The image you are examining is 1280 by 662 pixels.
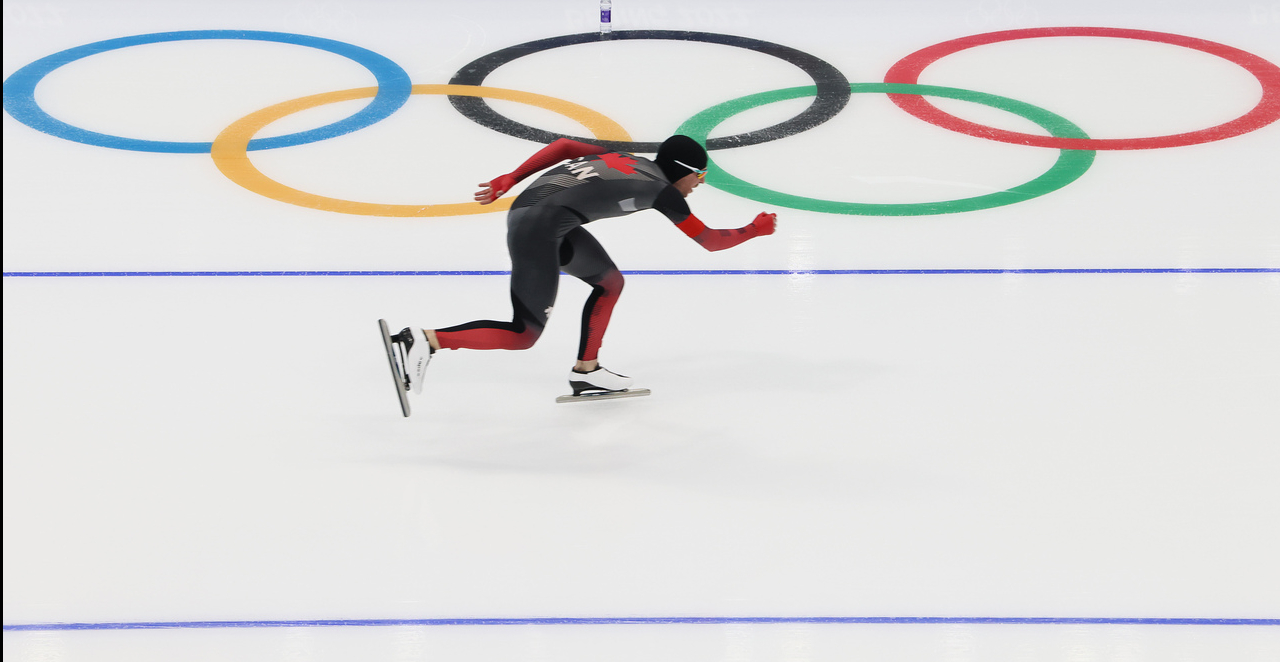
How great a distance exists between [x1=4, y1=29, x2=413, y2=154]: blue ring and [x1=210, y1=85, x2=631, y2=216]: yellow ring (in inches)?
5.2

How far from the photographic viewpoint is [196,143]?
307 inches

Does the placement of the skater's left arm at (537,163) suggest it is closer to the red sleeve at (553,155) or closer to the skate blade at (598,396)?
the red sleeve at (553,155)

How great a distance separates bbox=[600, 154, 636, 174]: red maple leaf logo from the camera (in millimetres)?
4898

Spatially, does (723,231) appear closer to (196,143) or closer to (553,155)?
(553,155)

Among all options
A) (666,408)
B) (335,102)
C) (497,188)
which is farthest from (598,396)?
(335,102)

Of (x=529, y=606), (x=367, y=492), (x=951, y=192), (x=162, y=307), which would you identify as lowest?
(x=529, y=606)

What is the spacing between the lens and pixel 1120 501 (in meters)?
4.55

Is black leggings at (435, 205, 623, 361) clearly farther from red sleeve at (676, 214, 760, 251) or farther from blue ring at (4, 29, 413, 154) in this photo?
blue ring at (4, 29, 413, 154)

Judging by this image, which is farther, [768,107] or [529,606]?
[768,107]

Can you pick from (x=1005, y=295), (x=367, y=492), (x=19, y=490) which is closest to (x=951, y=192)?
(x=1005, y=295)

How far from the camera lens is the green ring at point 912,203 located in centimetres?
700

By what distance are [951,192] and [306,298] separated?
11.8 ft

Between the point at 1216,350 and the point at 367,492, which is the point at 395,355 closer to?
the point at 367,492

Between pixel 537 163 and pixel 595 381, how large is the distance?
0.92 meters
